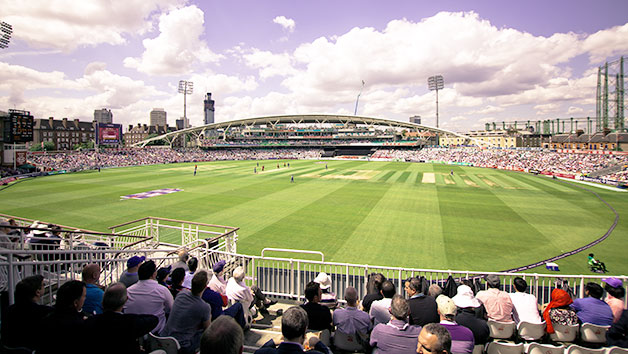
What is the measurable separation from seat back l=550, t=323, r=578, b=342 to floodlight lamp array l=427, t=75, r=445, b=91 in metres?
106

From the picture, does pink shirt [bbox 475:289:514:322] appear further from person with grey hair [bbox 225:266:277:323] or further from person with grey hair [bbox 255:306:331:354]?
person with grey hair [bbox 225:266:277:323]

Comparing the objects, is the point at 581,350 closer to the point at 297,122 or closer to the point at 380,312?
the point at 380,312

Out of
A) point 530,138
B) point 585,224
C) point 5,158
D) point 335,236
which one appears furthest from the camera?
point 530,138

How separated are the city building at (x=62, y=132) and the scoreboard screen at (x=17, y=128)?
3696 inches

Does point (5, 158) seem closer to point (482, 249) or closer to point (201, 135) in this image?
point (482, 249)

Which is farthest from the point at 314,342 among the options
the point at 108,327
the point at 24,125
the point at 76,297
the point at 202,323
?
the point at 24,125

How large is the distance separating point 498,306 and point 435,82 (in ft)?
350

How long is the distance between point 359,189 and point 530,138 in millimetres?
142440

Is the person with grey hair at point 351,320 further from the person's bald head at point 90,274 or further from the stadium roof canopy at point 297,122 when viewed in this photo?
the stadium roof canopy at point 297,122

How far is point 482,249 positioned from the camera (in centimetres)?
1486

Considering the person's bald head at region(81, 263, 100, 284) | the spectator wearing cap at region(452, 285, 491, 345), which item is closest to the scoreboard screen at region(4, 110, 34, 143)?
the person's bald head at region(81, 263, 100, 284)

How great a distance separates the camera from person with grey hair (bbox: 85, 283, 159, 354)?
2967 mm

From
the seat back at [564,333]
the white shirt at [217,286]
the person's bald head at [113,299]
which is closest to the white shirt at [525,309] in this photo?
the seat back at [564,333]

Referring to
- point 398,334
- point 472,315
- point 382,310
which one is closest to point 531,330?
point 472,315
